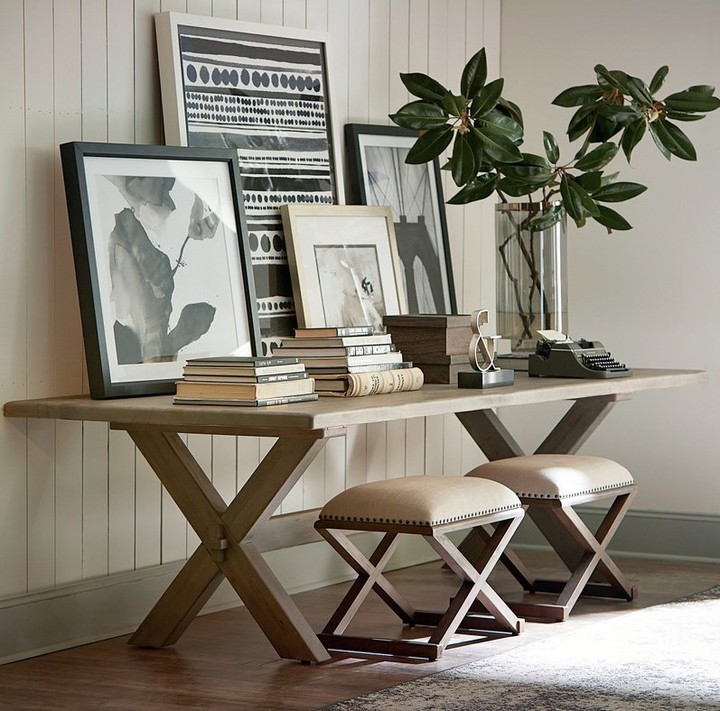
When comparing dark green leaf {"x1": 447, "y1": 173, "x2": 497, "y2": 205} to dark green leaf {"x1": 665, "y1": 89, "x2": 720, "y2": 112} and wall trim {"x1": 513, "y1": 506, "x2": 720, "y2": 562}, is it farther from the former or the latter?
wall trim {"x1": 513, "y1": 506, "x2": 720, "y2": 562}

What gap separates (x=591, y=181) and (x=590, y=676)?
76.2 inches

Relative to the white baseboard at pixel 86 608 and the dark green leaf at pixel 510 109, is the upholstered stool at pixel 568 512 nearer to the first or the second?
the white baseboard at pixel 86 608

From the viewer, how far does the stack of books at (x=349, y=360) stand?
13.3 feet

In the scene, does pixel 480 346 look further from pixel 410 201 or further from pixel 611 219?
pixel 410 201

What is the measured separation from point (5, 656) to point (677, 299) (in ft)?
10.0

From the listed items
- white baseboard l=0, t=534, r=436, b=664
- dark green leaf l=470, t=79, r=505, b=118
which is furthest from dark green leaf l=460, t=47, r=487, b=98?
white baseboard l=0, t=534, r=436, b=664

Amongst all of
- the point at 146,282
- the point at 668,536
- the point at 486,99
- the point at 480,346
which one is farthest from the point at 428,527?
the point at 668,536

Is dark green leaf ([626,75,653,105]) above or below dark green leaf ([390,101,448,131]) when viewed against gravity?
above

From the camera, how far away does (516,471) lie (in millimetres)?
4410

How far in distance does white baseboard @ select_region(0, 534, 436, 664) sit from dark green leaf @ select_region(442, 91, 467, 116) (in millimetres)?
1632

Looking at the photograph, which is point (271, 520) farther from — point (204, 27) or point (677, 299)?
point (677, 299)

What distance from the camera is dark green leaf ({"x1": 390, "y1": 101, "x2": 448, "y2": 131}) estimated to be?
472 centimetres

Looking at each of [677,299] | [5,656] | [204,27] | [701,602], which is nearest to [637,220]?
[677,299]

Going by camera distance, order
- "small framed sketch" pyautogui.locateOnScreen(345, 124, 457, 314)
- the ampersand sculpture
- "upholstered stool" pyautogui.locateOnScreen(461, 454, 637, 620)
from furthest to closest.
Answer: "small framed sketch" pyautogui.locateOnScreen(345, 124, 457, 314)
the ampersand sculpture
"upholstered stool" pyautogui.locateOnScreen(461, 454, 637, 620)
